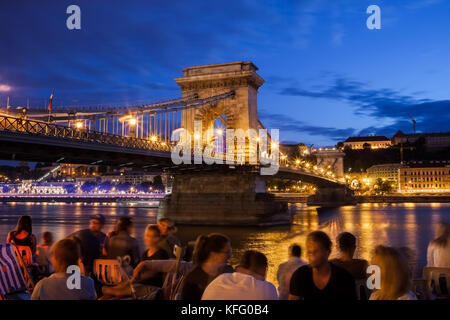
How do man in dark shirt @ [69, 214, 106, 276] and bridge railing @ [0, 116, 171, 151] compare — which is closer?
man in dark shirt @ [69, 214, 106, 276]

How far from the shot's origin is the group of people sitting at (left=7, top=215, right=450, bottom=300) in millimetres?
3516

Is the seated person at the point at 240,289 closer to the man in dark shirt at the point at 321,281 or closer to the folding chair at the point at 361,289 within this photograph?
the man in dark shirt at the point at 321,281

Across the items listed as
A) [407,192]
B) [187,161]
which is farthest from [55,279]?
[407,192]

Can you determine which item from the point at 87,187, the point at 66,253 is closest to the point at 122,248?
the point at 66,253

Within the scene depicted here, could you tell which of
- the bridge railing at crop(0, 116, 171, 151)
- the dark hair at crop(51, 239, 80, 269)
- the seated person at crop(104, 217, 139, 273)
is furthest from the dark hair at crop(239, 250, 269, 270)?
the bridge railing at crop(0, 116, 171, 151)

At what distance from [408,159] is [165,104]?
444 ft

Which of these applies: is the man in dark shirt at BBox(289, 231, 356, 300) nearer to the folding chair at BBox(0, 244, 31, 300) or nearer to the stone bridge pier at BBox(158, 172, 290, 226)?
the folding chair at BBox(0, 244, 31, 300)

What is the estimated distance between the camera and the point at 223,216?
35594 mm

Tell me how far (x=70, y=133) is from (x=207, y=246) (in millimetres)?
24198

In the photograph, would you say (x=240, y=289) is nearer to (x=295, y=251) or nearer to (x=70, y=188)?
(x=295, y=251)

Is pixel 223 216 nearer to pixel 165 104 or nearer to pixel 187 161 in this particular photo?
pixel 187 161

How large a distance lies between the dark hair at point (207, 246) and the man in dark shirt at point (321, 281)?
721 millimetres

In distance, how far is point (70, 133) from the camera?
26.6m
